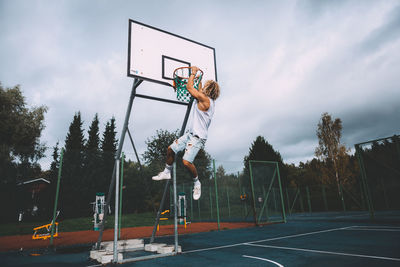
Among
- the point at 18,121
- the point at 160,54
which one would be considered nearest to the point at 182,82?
the point at 160,54

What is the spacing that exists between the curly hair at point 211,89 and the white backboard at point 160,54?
1300mm

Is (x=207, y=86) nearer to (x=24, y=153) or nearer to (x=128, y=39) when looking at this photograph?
(x=128, y=39)

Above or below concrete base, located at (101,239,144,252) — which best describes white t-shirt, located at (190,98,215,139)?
above

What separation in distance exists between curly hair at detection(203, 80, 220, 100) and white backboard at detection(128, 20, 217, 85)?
1.30 m

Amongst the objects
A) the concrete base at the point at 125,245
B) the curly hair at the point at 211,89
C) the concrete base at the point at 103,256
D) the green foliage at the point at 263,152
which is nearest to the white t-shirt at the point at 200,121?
the curly hair at the point at 211,89

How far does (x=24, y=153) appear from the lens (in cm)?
866

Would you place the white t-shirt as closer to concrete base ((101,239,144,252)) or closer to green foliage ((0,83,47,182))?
concrete base ((101,239,144,252))

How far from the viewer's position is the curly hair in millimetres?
3986

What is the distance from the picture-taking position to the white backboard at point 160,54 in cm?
467

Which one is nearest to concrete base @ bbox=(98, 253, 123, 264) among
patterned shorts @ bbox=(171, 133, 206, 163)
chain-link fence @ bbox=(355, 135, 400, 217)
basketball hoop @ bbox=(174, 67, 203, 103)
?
patterned shorts @ bbox=(171, 133, 206, 163)

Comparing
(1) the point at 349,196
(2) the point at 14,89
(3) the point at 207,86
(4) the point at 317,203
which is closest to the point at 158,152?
(2) the point at 14,89

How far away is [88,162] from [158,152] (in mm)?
24720

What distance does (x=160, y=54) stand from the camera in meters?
5.04

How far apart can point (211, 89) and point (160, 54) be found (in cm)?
176
